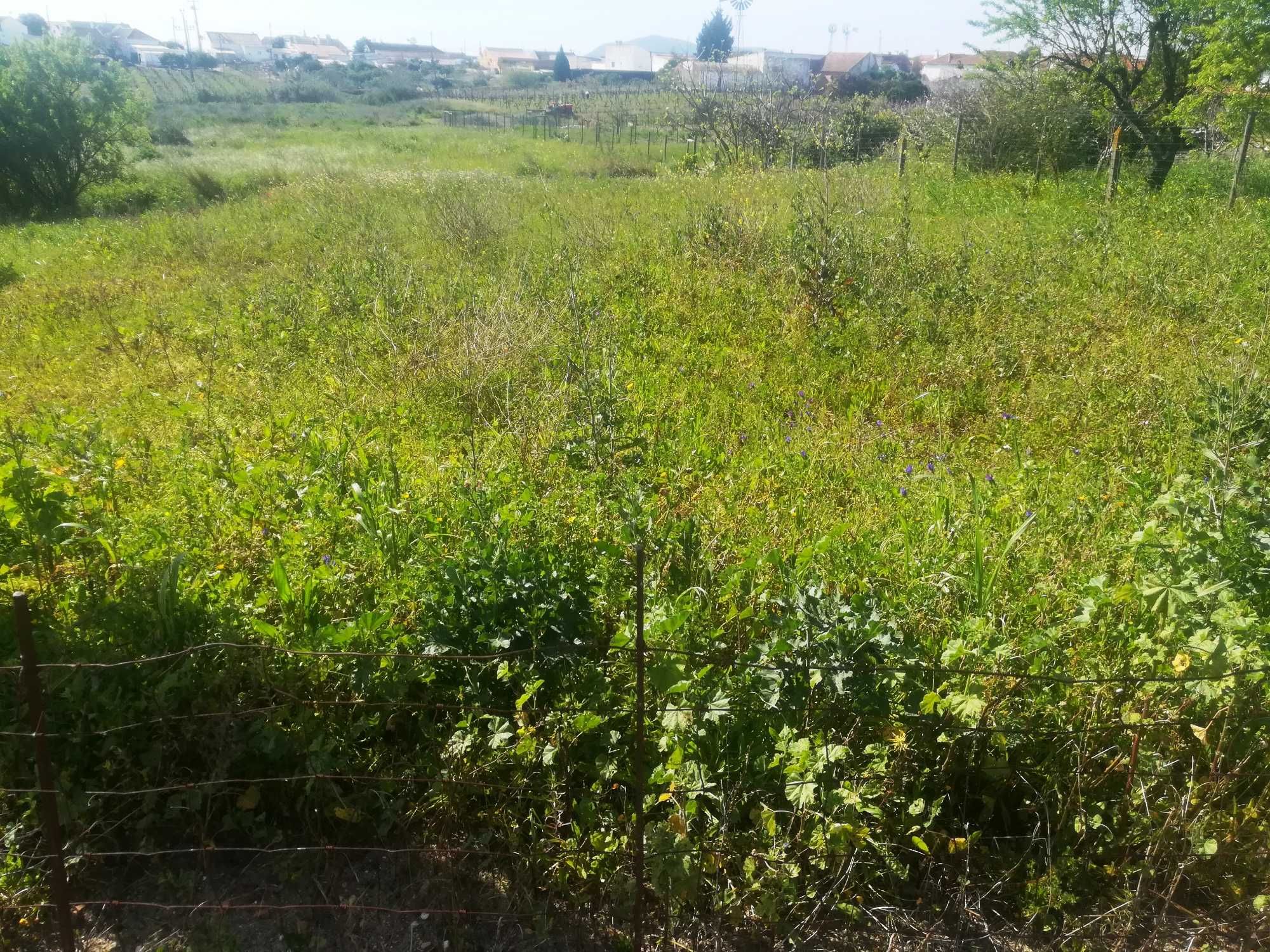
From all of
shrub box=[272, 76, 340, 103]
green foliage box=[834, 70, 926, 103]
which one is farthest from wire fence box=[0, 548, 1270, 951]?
shrub box=[272, 76, 340, 103]

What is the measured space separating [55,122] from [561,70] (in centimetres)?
7661

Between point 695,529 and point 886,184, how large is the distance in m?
11.7

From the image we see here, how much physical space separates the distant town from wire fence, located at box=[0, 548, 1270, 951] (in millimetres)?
35251

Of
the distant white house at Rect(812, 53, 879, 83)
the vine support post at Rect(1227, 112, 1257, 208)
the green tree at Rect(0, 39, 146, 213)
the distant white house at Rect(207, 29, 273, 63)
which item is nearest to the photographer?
the vine support post at Rect(1227, 112, 1257, 208)

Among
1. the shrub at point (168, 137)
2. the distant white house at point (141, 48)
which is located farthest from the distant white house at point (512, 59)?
the shrub at point (168, 137)

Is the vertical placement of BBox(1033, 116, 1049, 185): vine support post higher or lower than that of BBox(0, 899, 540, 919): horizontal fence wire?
higher

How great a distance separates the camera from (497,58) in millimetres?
123688

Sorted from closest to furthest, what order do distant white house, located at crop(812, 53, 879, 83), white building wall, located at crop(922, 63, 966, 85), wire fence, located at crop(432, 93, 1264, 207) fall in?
1. wire fence, located at crop(432, 93, 1264, 207)
2. white building wall, located at crop(922, 63, 966, 85)
3. distant white house, located at crop(812, 53, 879, 83)

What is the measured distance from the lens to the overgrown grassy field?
2.72 m

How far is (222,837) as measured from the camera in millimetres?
2965

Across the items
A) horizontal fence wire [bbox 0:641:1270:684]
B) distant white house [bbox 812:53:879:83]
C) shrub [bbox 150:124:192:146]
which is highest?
distant white house [bbox 812:53:879:83]

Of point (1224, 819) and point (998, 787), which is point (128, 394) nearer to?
point (998, 787)

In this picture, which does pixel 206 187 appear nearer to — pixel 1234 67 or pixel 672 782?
pixel 1234 67

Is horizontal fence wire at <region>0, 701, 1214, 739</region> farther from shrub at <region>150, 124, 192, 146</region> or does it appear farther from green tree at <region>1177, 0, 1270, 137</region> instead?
shrub at <region>150, 124, 192, 146</region>
